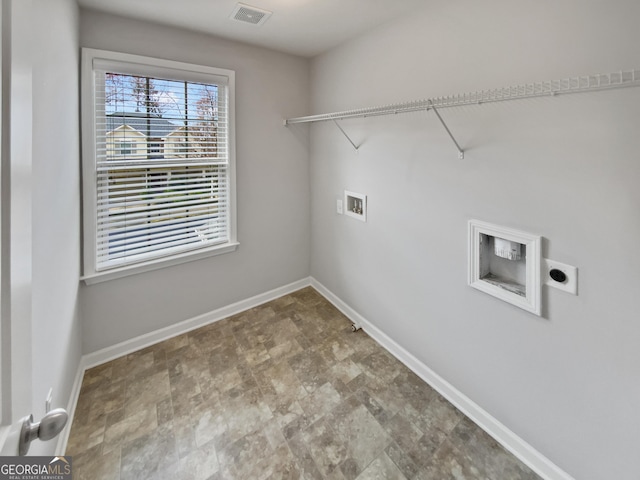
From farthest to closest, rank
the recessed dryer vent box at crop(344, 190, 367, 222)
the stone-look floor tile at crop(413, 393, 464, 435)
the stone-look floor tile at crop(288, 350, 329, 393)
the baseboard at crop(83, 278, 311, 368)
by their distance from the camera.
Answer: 1. the recessed dryer vent box at crop(344, 190, 367, 222)
2. the baseboard at crop(83, 278, 311, 368)
3. the stone-look floor tile at crop(288, 350, 329, 393)
4. the stone-look floor tile at crop(413, 393, 464, 435)

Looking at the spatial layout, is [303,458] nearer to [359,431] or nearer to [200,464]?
[359,431]

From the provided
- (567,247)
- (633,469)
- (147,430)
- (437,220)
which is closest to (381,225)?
(437,220)

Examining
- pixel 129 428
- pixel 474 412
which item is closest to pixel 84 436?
pixel 129 428

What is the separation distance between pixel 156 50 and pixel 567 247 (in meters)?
2.89

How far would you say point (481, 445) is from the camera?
1.65m

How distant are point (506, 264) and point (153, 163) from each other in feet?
8.26

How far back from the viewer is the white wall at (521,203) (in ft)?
3.95

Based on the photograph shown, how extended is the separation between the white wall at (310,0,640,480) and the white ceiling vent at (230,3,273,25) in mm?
753

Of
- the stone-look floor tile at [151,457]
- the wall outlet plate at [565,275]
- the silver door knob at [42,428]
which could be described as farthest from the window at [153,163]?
the wall outlet plate at [565,275]

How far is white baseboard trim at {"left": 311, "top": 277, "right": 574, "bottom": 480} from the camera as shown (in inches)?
59.4

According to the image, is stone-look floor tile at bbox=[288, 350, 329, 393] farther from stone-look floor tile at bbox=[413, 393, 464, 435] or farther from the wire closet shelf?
the wire closet shelf

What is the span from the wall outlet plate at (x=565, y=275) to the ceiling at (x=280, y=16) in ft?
5.50

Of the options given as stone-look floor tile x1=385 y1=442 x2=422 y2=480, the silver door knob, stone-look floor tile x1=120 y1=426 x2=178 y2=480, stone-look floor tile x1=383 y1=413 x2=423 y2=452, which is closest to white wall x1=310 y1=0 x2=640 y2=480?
stone-look floor tile x1=383 y1=413 x2=423 y2=452

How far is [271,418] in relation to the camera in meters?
1.82
